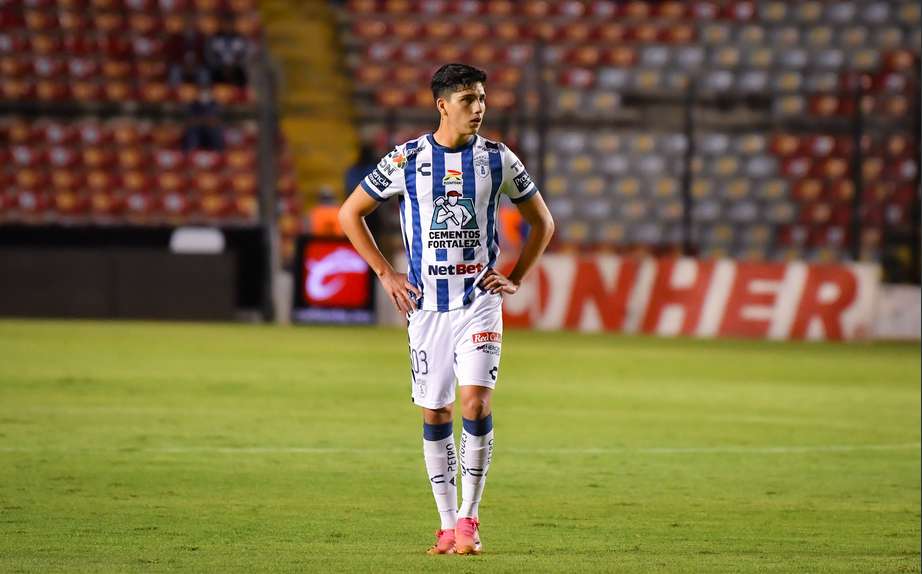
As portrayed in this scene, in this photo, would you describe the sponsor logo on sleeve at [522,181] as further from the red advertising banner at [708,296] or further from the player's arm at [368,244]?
the red advertising banner at [708,296]

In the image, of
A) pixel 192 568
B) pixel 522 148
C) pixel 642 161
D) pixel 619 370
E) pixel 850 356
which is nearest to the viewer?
pixel 192 568

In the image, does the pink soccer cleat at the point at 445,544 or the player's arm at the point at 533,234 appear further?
the player's arm at the point at 533,234

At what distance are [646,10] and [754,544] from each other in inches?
955

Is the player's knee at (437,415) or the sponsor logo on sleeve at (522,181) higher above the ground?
the sponsor logo on sleeve at (522,181)

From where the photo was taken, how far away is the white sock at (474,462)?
7031 mm

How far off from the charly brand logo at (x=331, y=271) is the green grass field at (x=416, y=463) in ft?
12.2

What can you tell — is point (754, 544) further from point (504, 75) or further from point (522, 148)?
point (504, 75)

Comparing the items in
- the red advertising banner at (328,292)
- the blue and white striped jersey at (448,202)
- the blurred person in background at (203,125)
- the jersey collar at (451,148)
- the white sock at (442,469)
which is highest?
the jersey collar at (451,148)

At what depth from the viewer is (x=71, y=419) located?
1194 centimetres

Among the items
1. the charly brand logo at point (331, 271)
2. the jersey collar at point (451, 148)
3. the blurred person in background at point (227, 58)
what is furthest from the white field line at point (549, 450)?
the blurred person in background at point (227, 58)

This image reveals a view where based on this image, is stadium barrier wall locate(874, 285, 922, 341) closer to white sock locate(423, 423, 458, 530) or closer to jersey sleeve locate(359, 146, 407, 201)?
white sock locate(423, 423, 458, 530)

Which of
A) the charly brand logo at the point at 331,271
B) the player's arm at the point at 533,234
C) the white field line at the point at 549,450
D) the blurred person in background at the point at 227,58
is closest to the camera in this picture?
the player's arm at the point at 533,234

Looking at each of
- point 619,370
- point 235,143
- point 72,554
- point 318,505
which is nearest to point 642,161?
point 235,143

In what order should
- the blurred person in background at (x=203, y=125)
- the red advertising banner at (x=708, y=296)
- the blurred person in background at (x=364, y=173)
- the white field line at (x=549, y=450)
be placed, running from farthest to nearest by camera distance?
1. the blurred person in background at (x=203, y=125)
2. the blurred person in background at (x=364, y=173)
3. the red advertising banner at (x=708, y=296)
4. the white field line at (x=549, y=450)
